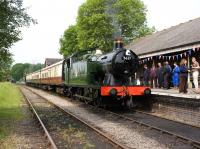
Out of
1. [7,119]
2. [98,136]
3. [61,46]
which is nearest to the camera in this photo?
[98,136]

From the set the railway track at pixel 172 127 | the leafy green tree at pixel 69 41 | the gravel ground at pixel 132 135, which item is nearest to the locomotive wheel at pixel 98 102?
the railway track at pixel 172 127

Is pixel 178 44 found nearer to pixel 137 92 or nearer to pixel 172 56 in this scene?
pixel 172 56

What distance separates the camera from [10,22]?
15523 millimetres

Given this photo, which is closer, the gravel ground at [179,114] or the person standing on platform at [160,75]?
the gravel ground at [179,114]

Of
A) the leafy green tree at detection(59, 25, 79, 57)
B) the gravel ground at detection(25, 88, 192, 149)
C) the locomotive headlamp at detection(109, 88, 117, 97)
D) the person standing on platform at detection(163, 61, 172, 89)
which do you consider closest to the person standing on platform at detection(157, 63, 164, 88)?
the person standing on platform at detection(163, 61, 172, 89)

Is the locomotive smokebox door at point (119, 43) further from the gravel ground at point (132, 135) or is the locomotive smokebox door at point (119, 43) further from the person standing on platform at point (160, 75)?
the gravel ground at point (132, 135)

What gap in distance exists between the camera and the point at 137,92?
703 inches

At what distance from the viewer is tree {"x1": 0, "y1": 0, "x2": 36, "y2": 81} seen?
49.0 feet

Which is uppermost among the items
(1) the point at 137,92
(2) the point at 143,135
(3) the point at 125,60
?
(3) the point at 125,60

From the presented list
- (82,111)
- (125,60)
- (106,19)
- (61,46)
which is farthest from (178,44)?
(61,46)

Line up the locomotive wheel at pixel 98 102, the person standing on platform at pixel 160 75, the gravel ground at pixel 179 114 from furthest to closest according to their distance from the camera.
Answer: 1. the person standing on platform at pixel 160 75
2. the locomotive wheel at pixel 98 102
3. the gravel ground at pixel 179 114

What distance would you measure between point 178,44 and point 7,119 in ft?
32.5

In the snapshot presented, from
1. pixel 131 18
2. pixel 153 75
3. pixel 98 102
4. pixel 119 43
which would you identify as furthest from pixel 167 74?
pixel 131 18

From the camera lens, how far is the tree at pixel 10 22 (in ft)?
49.0
